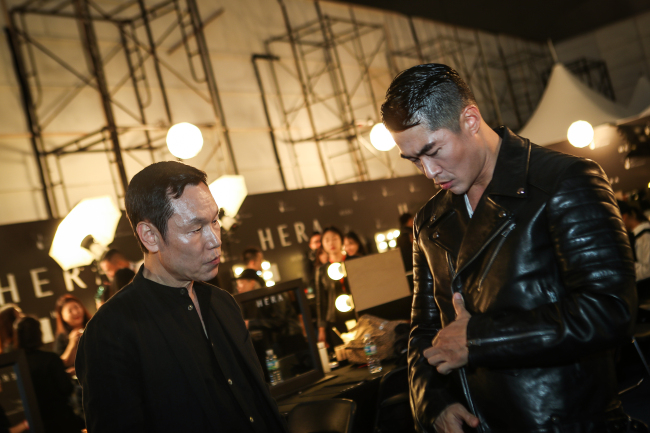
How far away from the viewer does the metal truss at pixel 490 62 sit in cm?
1550

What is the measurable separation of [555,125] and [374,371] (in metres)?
9.32

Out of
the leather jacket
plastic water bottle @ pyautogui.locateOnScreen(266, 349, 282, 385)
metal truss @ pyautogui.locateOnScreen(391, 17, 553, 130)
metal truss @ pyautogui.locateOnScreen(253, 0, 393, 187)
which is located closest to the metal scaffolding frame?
metal truss @ pyautogui.locateOnScreen(253, 0, 393, 187)

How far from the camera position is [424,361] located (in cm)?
161

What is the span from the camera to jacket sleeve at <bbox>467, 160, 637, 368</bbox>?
1.24 meters

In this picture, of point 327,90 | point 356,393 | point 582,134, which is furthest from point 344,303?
point 327,90

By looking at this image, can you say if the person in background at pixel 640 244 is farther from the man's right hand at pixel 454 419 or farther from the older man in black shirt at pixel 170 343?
the older man in black shirt at pixel 170 343

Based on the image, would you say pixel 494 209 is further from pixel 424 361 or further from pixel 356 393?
pixel 356 393

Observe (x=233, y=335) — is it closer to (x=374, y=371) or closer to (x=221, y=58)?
(x=374, y=371)

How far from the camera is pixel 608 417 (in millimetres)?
1342

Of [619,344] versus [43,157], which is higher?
[43,157]

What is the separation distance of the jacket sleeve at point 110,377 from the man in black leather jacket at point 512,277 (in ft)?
2.52

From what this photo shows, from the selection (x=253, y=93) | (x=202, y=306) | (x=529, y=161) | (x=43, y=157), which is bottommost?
(x=202, y=306)

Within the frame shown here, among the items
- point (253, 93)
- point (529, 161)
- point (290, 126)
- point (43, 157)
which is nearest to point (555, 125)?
point (290, 126)

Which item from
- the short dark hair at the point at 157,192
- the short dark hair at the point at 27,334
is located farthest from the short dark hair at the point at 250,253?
the short dark hair at the point at 157,192
